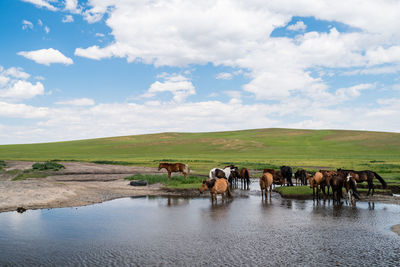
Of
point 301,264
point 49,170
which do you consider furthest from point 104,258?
point 49,170

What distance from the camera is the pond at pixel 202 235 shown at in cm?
955

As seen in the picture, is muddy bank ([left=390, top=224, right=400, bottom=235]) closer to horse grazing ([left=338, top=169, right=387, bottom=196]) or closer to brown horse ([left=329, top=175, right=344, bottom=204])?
brown horse ([left=329, top=175, right=344, bottom=204])

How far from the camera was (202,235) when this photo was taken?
39.5 feet

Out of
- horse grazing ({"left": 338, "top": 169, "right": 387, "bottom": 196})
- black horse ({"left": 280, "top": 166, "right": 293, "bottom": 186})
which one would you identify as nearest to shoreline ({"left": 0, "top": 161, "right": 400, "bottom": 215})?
horse grazing ({"left": 338, "top": 169, "right": 387, "bottom": 196})

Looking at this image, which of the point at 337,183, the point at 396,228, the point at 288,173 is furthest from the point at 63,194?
the point at 396,228

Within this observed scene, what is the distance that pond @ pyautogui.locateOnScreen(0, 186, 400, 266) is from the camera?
955 cm

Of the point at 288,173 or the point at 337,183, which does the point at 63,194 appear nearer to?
the point at 337,183

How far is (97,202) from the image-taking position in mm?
19281

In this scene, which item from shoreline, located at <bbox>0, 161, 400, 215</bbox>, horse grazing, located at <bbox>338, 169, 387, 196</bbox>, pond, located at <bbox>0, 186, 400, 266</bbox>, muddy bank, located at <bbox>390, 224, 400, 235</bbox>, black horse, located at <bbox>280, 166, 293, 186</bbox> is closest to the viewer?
pond, located at <bbox>0, 186, 400, 266</bbox>

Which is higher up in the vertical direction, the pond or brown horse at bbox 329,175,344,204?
brown horse at bbox 329,175,344,204

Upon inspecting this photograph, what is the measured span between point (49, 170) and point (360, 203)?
33262 mm

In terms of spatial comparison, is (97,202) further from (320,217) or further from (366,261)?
(366,261)

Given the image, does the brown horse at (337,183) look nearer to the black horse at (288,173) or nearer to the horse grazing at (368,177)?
the horse grazing at (368,177)

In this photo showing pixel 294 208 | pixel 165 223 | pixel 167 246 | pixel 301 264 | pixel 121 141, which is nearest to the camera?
pixel 301 264
